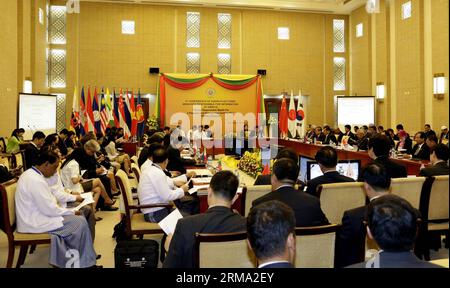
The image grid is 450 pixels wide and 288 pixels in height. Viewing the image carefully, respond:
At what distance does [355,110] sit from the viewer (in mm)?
14656

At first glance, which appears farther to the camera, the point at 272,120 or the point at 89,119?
the point at 272,120

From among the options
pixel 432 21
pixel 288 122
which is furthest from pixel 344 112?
pixel 432 21

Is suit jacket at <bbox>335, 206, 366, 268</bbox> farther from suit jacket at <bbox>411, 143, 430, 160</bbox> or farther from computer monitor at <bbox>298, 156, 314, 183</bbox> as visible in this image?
suit jacket at <bbox>411, 143, 430, 160</bbox>

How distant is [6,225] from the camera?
11.2 ft

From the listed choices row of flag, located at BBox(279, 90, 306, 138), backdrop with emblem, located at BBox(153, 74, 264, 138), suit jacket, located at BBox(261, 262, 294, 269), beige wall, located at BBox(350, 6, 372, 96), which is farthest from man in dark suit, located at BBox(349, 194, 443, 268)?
beige wall, located at BBox(350, 6, 372, 96)

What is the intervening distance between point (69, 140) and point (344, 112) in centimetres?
964

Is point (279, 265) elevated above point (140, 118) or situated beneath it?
situated beneath

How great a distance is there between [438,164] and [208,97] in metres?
11.2

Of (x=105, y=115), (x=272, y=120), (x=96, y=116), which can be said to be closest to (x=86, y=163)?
(x=96, y=116)

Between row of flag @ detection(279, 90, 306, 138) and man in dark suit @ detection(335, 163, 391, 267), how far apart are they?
10.5m

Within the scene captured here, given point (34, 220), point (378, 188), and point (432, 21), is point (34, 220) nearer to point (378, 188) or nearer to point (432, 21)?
point (378, 188)

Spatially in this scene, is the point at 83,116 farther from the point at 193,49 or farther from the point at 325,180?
the point at 325,180

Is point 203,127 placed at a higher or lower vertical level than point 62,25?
lower
